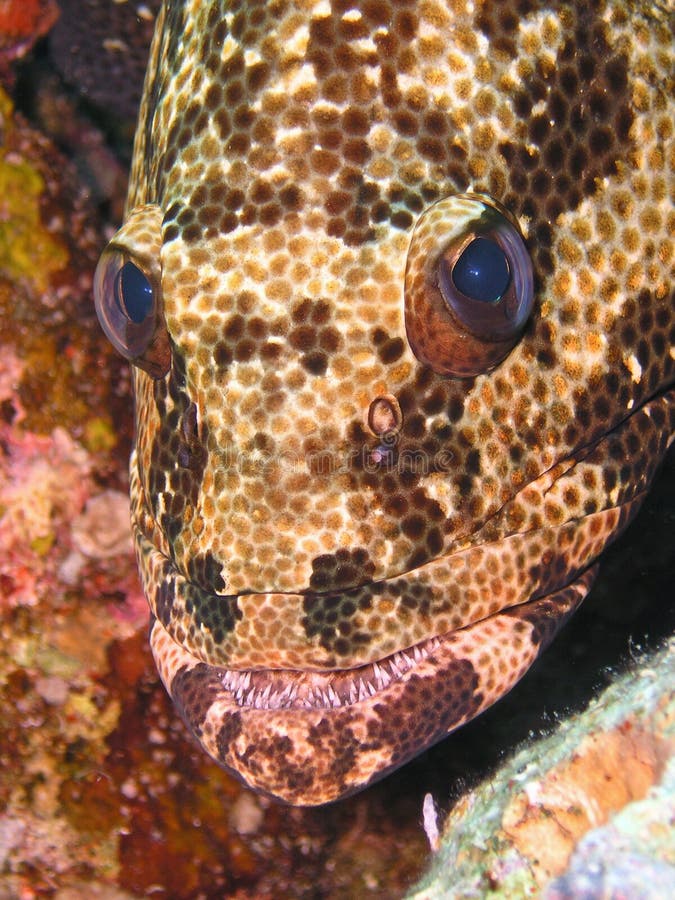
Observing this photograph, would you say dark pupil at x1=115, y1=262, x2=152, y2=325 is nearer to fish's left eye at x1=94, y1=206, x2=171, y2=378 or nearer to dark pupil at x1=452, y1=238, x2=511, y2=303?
fish's left eye at x1=94, y1=206, x2=171, y2=378

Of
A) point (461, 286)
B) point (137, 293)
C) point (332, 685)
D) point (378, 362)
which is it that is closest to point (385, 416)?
point (378, 362)

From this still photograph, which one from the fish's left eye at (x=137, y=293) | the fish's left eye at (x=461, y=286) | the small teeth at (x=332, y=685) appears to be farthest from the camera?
the fish's left eye at (x=137, y=293)

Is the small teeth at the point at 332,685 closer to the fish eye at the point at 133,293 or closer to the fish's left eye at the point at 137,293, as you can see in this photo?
the fish's left eye at the point at 137,293

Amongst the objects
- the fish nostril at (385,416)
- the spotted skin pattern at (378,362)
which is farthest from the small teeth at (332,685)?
the fish nostril at (385,416)
